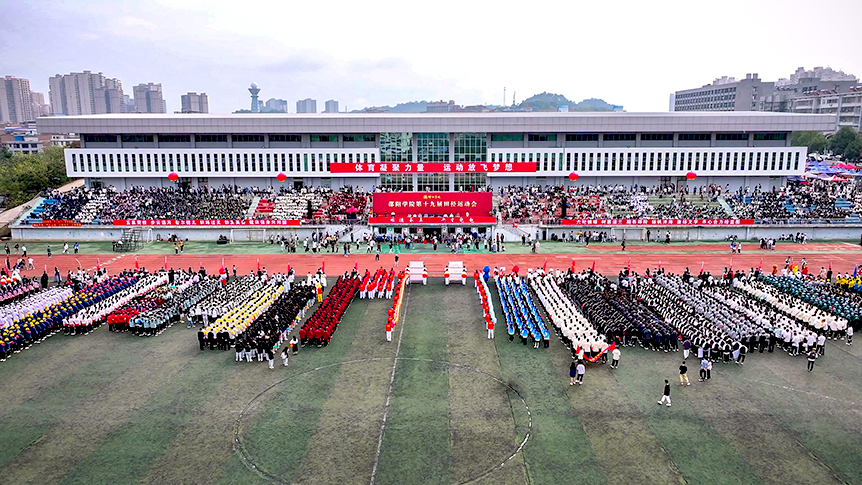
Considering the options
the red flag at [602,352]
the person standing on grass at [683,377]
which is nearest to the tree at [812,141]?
the red flag at [602,352]

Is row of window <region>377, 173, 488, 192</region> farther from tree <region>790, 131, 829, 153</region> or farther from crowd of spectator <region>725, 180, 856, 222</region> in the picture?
tree <region>790, 131, 829, 153</region>

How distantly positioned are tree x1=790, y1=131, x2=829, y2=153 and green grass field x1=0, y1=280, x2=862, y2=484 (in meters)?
108

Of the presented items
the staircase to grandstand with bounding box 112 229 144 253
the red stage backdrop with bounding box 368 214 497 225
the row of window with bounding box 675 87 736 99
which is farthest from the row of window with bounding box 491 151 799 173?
the row of window with bounding box 675 87 736 99

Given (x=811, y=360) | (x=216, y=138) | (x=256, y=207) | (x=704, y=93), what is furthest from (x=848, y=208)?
(x=704, y=93)

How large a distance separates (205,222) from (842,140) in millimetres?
112954

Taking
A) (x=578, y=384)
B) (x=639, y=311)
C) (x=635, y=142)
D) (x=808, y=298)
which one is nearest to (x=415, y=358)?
(x=578, y=384)

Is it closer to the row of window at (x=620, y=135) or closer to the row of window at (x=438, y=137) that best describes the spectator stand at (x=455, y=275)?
the row of window at (x=438, y=137)

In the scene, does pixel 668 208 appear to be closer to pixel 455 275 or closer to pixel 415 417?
pixel 455 275

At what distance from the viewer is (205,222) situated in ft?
174

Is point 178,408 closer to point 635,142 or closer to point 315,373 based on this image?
point 315,373

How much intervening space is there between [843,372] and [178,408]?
84.4ft

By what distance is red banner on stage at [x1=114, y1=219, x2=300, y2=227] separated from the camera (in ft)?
174

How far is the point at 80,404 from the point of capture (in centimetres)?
1962

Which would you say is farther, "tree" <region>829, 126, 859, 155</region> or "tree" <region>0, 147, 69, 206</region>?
"tree" <region>829, 126, 859, 155</region>
